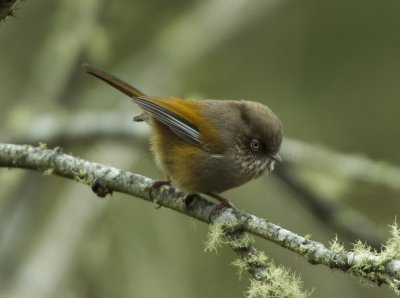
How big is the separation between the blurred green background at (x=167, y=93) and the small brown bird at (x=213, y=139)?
0.88 m

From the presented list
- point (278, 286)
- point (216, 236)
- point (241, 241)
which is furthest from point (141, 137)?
point (278, 286)

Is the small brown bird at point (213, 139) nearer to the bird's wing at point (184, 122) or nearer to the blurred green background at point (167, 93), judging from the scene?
the bird's wing at point (184, 122)

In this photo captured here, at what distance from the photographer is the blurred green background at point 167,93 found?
22.0 feet

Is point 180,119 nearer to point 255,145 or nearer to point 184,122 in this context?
point 184,122

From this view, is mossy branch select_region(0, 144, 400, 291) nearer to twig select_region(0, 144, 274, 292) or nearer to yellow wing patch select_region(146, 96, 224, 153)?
twig select_region(0, 144, 274, 292)

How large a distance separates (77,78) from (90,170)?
2587mm

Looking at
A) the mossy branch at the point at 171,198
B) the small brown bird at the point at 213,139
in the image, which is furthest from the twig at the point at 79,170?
the small brown bird at the point at 213,139

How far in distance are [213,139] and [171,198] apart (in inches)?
34.8

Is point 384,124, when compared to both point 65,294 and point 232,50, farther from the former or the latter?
point 65,294

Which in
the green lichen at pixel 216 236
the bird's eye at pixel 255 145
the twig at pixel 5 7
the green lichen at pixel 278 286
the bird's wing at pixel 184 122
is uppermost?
the bird's eye at pixel 255 145

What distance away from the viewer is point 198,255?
7930 mm

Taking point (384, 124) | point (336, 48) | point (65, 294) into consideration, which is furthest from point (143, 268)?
point (336, 48)

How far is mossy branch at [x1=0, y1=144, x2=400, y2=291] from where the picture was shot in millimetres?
3418

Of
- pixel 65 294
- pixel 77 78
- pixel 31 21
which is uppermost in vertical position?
pixel 31 21
